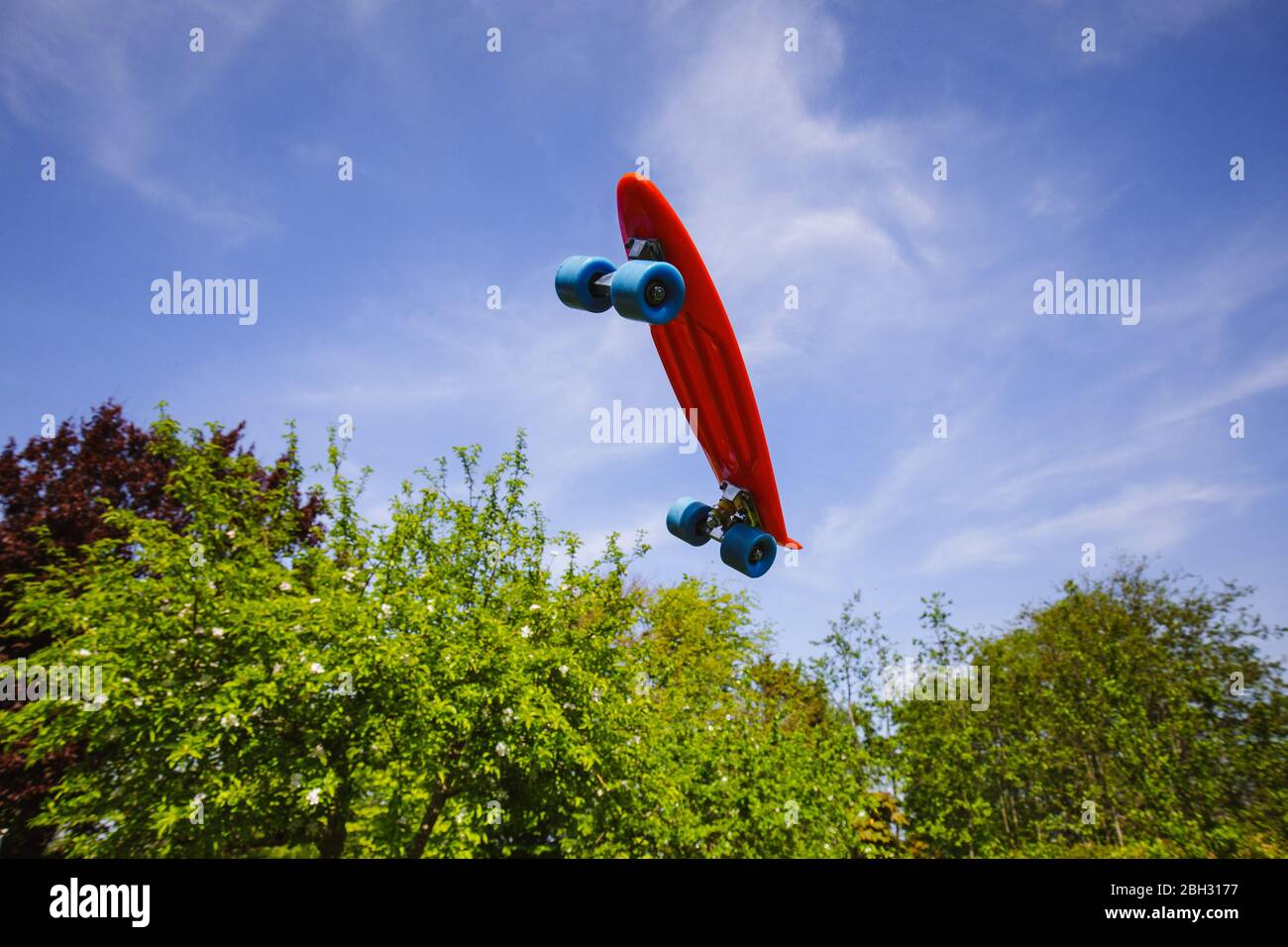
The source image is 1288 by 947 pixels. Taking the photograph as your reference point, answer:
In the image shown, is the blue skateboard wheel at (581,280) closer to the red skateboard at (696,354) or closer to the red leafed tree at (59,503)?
the red skateboard at (696,354)

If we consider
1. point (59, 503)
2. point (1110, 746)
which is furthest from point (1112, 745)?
point (59, 503)

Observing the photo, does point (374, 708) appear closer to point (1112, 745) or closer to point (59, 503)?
point (59, 503)

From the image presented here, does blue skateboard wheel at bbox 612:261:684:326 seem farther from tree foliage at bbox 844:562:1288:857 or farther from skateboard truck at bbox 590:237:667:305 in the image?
tree foliage at bbox 844:562:1288:857

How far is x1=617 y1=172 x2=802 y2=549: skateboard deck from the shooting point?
4062 mm

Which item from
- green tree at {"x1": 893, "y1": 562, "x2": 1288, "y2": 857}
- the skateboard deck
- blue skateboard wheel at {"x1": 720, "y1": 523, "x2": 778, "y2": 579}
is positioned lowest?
green tree at {"x1": 893, "y1": 562, "x2": 1288, "y2": 857}

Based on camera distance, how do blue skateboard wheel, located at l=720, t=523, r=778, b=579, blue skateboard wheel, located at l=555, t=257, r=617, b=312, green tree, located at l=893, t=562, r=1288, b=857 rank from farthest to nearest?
green tree, located at l=893, t=562, r=1288, b=857 → blue skateboard wheel, located at l=720, t=523, r=778, b=579 → blue skateboard wheel, located at l=555, t=257, r=617, b=312

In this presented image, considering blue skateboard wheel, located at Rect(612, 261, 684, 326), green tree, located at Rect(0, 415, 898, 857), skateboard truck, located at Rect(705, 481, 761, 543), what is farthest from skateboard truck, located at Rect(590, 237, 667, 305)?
green tree, located at Rect(0, 415, 898, 857)

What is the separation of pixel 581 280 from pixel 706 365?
3.28ft

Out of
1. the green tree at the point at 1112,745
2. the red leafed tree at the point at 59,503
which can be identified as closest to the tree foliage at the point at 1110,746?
the green tree at the point at 1112,745

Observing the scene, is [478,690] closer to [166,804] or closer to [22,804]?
[166,804]

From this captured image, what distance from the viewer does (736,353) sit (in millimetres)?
4395

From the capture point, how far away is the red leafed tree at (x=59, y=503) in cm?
1120

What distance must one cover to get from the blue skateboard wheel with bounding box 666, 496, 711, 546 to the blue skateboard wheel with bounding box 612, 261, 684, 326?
1.77m
